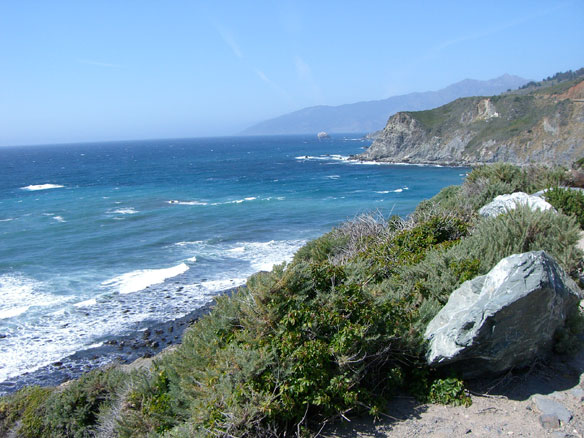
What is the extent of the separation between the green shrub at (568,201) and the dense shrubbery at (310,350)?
5.36m

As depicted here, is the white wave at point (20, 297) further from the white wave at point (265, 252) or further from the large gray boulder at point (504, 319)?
the large gray boulder at point (504, 319)

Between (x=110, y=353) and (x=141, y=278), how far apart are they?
8.07 meters

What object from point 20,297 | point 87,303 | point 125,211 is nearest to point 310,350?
point 87,303

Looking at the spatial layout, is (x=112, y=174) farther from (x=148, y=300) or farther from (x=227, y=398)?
(x=227, y=398)

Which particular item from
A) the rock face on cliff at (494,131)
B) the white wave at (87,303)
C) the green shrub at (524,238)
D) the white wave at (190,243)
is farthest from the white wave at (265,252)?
the rock face on cliff at (494,131)

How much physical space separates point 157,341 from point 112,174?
2784 inches

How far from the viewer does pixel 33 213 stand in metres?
44.6

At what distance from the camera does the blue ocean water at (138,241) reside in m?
20.5

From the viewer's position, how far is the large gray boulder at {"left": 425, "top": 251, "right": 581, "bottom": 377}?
17.6 feet

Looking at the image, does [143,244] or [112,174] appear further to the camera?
[112,174]

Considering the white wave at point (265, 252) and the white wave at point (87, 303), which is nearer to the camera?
the white wave at point (87, 303)

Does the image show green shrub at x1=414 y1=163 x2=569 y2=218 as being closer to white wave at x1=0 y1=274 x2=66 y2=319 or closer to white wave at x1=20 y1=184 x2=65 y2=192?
white wave at x1=0 y1=274 x2=66 y2=319

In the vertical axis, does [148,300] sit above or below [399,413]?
below

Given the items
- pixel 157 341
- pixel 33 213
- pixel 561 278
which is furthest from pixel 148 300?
pixel 33 213
